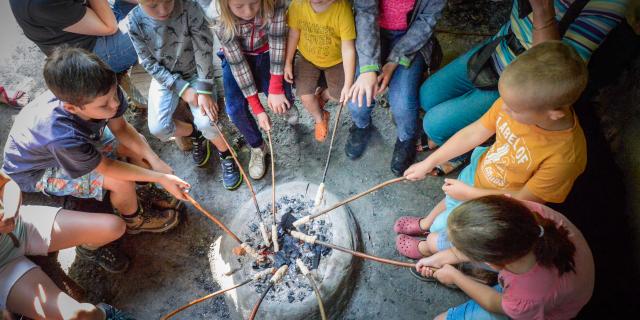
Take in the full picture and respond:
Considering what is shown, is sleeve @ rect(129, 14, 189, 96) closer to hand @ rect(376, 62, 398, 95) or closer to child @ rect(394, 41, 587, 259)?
hand @ rect(376, 62, 398, 95)

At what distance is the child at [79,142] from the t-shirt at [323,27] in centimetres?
115

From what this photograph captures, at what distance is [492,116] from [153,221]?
7.56 ft

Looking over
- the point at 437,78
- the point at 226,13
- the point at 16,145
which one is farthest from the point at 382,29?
the point at 16,145

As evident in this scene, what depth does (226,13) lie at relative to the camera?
87.0 inches

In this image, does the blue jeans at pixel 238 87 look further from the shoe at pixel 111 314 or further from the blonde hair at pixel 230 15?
the shoe at pixel 111 314

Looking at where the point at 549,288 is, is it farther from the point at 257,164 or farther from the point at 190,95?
the point at 190,95

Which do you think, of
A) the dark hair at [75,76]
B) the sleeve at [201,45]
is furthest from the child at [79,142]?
the sleeve at [201,45]

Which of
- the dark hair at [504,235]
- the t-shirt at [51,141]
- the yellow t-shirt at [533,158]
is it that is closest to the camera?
the dark hair at [504,235]

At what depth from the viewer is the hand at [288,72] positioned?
8.61 ft

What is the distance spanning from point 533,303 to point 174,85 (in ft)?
7.94

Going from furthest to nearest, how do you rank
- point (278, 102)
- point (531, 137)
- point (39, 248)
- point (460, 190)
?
point (278, 102) < point (39, 248) < point (460, 190) < point (531, 137)

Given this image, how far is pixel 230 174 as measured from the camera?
2.91m

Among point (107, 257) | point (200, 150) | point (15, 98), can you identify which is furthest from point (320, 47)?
point (15, 98)

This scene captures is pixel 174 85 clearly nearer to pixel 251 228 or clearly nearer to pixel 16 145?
pixel 16 145
